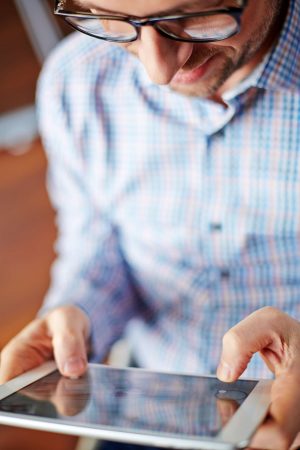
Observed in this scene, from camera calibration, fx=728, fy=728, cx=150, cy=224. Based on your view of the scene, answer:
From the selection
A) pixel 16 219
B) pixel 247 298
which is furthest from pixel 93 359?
pixel 16 219

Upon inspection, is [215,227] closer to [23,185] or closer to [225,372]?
[225,372]

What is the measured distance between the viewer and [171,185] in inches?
40.4

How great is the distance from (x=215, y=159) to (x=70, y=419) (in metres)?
0.42

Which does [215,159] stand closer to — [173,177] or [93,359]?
[173,177]

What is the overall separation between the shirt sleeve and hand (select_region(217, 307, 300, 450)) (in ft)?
1.12

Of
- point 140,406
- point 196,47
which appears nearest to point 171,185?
point 196,47

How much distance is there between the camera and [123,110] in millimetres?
1033

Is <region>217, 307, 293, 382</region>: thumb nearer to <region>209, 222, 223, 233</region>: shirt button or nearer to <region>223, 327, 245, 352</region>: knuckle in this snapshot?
<region>223, 327, 245, 352</region>: knuckle

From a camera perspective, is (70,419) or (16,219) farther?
(16,219)

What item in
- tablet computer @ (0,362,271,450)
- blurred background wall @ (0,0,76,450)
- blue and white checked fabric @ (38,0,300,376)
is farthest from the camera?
blurred background wall @ (0,0,76,450)

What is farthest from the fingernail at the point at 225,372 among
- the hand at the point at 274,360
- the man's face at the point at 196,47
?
the man's face at the point at 196,47

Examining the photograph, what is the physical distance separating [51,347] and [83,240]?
259 millimetres

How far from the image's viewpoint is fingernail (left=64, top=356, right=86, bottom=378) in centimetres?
82

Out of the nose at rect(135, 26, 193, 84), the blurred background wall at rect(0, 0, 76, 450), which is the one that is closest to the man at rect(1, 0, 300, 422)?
the nose at rect(135, 26, 193, 84)
